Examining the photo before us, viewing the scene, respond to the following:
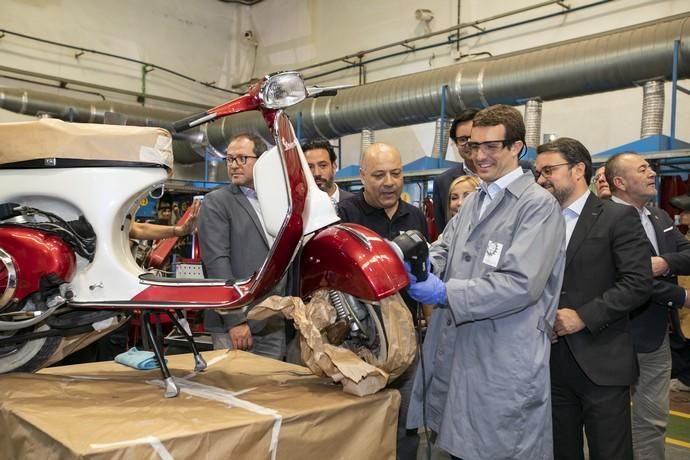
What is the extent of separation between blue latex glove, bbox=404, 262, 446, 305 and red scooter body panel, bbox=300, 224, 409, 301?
92 millimetres

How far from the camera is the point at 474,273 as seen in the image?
5.76 ft

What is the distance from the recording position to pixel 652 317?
2631 millimetres

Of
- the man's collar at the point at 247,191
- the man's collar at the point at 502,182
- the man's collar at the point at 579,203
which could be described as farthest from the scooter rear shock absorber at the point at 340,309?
the man's collar at the point at 579,203

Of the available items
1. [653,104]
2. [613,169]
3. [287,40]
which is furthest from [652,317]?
[287,40]

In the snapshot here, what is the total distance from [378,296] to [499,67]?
4513mm

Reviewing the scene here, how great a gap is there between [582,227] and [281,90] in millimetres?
1143

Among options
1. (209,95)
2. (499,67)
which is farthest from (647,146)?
(209,95)

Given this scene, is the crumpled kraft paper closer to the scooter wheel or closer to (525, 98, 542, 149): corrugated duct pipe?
the scooter wheel

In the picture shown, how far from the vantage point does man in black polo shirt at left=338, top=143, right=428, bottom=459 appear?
2.28m

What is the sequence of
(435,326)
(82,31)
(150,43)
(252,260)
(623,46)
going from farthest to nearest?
(150,43), (82,31), (623,46), (252,260), (435,326)

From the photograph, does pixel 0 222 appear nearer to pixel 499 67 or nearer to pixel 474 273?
pixel 474 273

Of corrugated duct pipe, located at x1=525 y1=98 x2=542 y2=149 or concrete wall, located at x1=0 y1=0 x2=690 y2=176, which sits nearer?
corrugated duct pipe, located at x1=525 y1=98 x2=542 y2=149

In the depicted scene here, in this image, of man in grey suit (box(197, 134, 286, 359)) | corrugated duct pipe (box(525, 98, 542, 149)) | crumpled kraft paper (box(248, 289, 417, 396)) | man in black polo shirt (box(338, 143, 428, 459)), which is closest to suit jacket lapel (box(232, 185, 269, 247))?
man in grey suit (box(197, 134, 286, 359))

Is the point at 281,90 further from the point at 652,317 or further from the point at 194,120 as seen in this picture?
the point at 652,317
